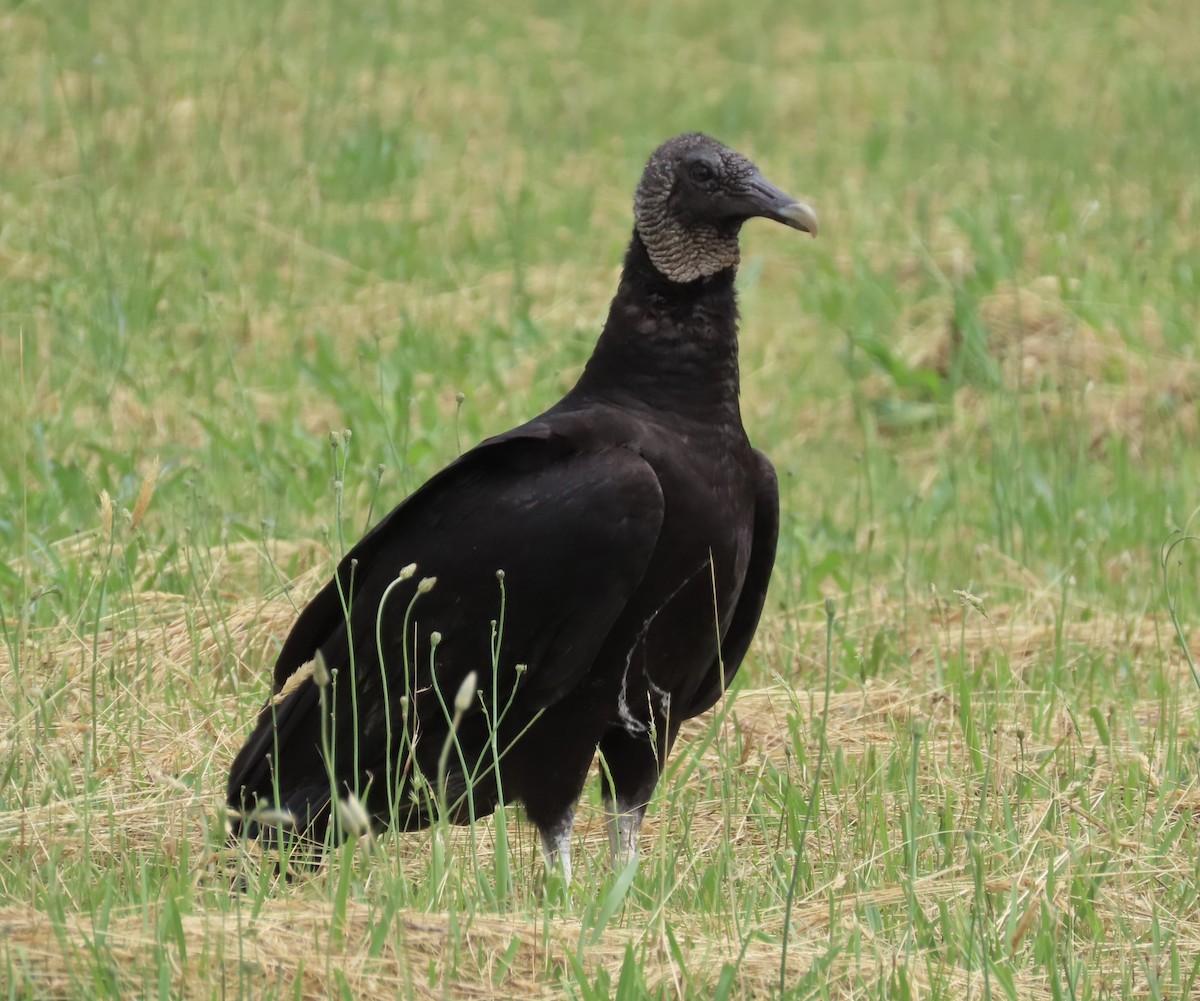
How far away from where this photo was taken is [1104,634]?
14.1ft

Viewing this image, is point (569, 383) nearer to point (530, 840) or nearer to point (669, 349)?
point (530, 840)

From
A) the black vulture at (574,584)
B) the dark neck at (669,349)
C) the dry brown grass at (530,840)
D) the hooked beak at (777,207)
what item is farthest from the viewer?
the hooked beak at (777,207)

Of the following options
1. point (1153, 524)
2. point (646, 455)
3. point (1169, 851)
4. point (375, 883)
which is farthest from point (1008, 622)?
point (375, 883)

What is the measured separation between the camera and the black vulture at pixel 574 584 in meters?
2.99

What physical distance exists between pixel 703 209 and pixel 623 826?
1050 millimetres

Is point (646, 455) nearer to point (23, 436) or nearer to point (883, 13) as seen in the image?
point (23, 436)

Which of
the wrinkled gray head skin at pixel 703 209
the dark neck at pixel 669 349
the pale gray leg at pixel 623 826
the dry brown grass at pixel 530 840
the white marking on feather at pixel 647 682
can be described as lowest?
the pale gray leg at pixel 623 826

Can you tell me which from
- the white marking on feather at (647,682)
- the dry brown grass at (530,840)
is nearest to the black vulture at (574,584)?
the white marking on feather at (647,682)

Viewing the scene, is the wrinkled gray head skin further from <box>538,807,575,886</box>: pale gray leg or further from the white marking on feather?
<box>538,807,575,886</box>: pale gray leg

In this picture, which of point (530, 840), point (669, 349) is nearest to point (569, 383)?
point (530, 840)

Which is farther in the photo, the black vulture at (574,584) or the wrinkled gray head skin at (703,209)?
the wrinkled gray head skin at (703,209)

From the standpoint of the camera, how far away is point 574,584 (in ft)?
9.73

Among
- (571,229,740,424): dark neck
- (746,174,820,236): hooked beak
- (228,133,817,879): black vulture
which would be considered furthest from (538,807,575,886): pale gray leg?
(746,174,820,236): hooked beak

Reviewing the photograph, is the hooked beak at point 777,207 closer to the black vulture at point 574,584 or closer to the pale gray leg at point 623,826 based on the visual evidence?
the black vulture at point 574,584
